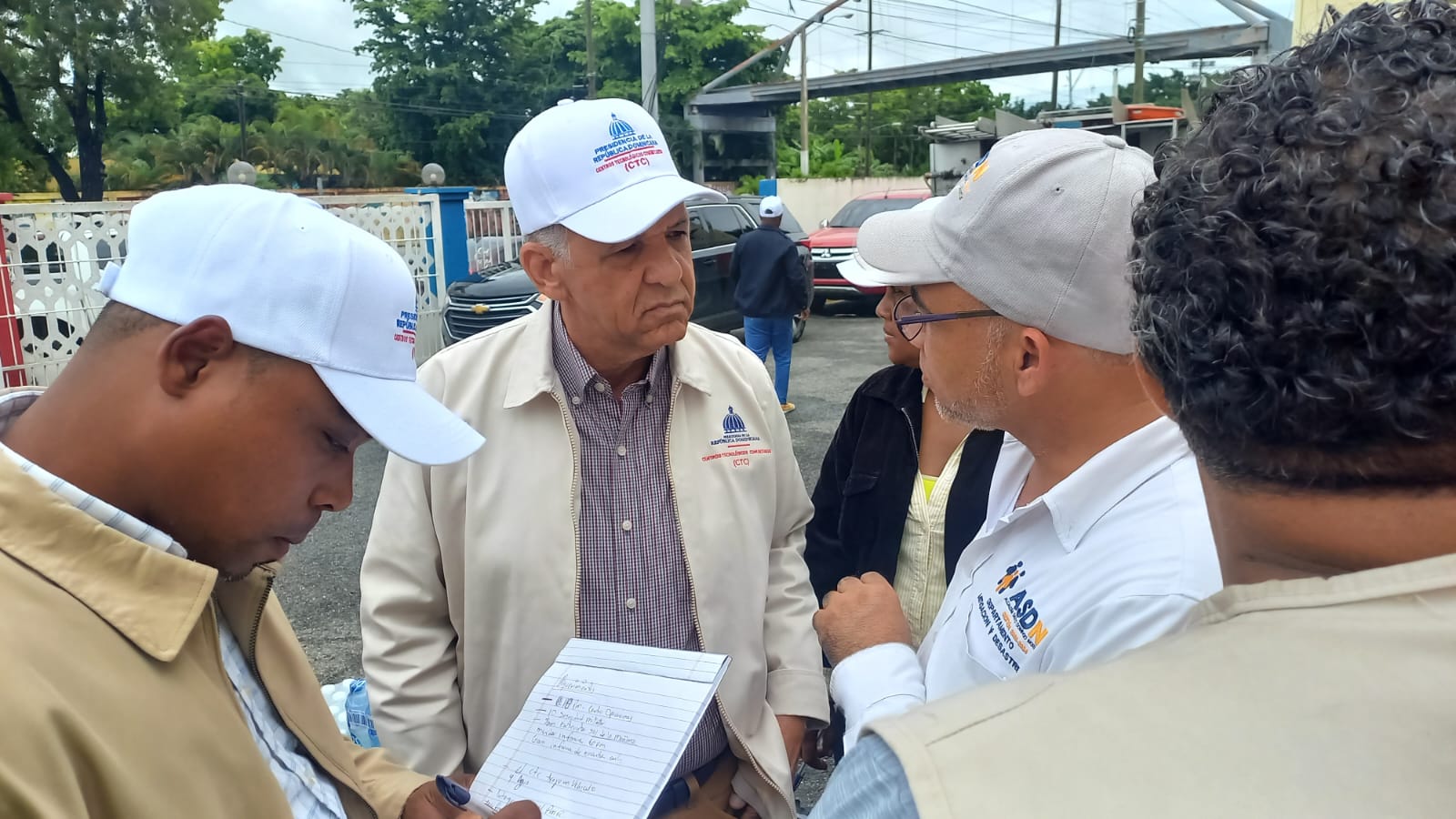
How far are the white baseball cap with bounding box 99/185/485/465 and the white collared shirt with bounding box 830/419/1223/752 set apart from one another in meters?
0.77

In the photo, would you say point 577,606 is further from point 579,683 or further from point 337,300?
point 337,300

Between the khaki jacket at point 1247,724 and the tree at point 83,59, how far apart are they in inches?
998

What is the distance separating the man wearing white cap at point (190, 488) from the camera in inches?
36.0

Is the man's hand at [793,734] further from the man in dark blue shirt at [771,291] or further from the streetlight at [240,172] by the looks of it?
the streetlight at [240,172]

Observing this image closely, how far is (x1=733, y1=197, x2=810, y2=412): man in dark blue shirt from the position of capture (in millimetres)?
8406

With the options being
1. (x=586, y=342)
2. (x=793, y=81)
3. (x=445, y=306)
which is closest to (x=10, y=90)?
(x=445, y=306)

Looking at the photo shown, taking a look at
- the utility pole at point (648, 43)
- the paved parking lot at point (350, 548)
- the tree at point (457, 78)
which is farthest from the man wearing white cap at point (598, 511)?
the tree at point (457, 78)

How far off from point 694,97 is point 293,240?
3419 cm

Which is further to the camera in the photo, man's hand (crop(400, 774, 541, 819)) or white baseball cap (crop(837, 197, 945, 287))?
white baseball cap (crop(837, 197, 945, 287))

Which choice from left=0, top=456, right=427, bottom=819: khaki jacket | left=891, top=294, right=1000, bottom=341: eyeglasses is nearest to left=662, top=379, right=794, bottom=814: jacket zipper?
left=891, top=294, right=1000, bottom=341: eyeglasses

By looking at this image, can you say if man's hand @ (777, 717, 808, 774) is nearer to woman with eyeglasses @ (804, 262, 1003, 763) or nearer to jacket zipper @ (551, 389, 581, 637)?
woman with eyeglasses @ (804, 262, 1003, 763)

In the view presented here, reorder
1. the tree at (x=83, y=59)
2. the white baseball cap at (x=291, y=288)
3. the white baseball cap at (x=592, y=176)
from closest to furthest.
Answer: the white baseball cap at (x=291, y=288) < the white baseball cap at (x=592, y=176) < the tree at (x=83, y=59)

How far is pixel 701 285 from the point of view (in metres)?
10.2

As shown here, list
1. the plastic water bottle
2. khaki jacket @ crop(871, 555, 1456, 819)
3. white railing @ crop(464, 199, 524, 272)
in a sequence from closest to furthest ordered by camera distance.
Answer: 1. khaki jacket @ crop(871, 555, 1456, 819)
2. the plastic water bottle
3. white railing @ crop(464, 199, 524, 272)
